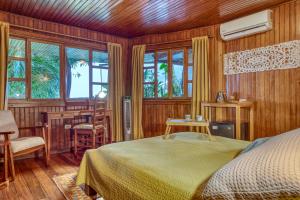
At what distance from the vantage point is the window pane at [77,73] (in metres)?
4.16

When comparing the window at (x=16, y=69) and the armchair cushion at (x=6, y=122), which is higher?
the window at (x=16, y=69)

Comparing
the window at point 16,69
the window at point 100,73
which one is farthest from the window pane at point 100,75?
the window at point 16,69

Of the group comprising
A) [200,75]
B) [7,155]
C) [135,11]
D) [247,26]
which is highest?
[135,11]

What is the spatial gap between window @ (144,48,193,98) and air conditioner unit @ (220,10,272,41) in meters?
0.83

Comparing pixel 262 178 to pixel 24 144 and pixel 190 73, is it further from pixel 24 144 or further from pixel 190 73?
pixel 190 73

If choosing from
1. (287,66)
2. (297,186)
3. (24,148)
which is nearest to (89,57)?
(24,148)

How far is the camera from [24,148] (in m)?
2.81

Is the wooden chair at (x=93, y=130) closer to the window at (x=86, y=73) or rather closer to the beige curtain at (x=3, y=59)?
the window at (x=86, y=73)

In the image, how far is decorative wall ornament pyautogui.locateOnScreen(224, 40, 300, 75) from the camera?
10.4 ft

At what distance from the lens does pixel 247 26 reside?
3.55 m

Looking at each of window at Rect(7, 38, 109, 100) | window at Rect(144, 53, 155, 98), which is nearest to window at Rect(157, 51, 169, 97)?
window at Rect(144, 53, 155, 98)

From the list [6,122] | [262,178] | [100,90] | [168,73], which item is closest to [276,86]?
[168,73]

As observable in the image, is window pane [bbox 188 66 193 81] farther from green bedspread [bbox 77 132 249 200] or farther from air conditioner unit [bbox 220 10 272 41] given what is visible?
green bedspread [bbox 77 132 249 200]

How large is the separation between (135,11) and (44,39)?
5.62 feet
